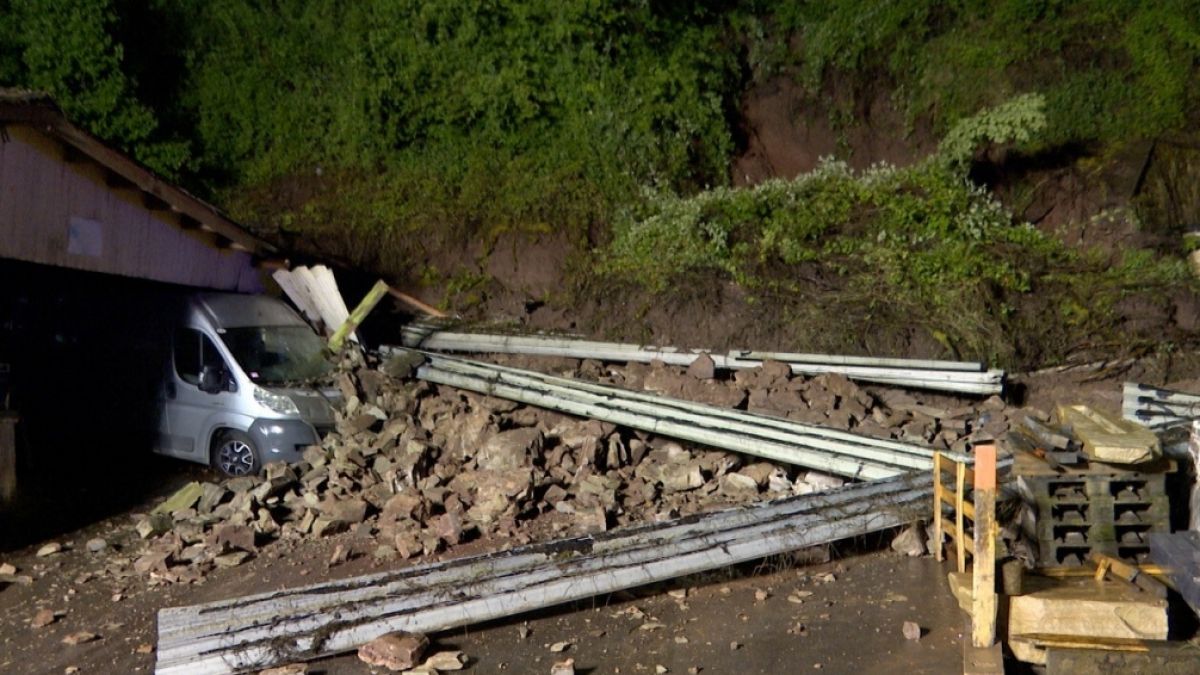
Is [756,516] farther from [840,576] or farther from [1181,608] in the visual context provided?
[1181,608]

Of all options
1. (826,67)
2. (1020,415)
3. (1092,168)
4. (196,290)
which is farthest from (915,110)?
(196,290)

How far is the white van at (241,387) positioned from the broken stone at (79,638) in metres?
3.33

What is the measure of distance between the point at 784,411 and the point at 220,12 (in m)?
12.4

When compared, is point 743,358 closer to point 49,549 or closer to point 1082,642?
point 1082,642

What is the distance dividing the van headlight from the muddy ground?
1.94m

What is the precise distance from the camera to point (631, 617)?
295 inches

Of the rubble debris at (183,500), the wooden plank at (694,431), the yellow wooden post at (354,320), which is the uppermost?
the yellow wooden post at (354,320)

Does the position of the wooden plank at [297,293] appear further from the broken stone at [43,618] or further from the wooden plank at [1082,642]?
the wooden plank at [1082,642]

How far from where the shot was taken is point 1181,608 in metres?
7.21

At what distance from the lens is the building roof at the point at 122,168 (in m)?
9.59

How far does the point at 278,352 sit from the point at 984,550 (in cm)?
803

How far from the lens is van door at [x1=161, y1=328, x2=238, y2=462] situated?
37.1ft

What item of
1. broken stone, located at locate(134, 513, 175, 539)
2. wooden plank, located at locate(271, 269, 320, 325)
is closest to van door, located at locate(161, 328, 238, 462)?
wooden plank, located at locate(271, 269, 320, 325)

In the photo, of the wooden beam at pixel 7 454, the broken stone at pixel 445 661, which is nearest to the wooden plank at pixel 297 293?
the wooden beam at pixel 7 454
